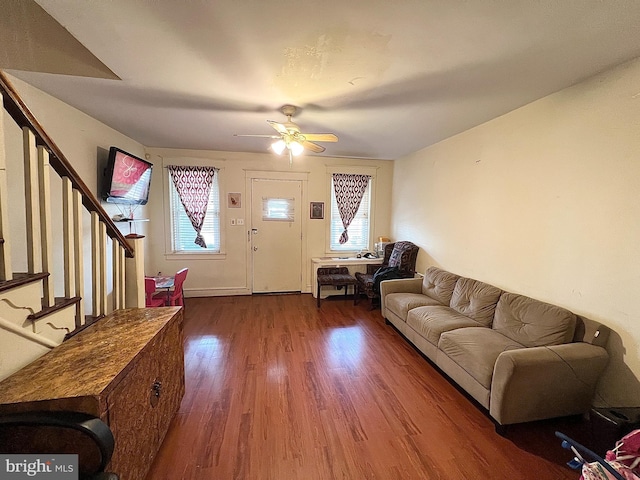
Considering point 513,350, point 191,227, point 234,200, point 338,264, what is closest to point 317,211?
point 338,264

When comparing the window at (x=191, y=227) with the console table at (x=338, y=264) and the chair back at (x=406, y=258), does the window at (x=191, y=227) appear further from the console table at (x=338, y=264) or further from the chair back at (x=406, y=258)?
the chair back at (x=406, y=258)

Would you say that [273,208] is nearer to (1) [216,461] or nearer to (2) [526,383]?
(1) [216,461]

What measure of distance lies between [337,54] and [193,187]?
361 centimetres

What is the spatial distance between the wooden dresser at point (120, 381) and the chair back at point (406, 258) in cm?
333

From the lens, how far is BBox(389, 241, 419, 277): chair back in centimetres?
437

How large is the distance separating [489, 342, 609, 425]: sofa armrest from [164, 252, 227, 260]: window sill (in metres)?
4.19

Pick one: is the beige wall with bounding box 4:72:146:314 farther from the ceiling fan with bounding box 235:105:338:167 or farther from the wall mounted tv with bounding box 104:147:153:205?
the ceiling fan with bounding box 235:105:338:167

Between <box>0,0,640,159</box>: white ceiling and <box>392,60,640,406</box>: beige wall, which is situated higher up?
<box>0,0,640,159</box>: white ceiling

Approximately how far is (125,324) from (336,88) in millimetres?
2272

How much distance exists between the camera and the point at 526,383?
1854mm

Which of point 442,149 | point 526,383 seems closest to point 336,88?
point 442,149

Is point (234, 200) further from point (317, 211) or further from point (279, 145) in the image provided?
point (279, 145)

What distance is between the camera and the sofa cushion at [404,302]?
3.27m

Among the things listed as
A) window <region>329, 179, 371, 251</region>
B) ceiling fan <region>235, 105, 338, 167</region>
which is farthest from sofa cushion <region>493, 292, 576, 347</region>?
window <region>329, 179, 371, 251</region>
